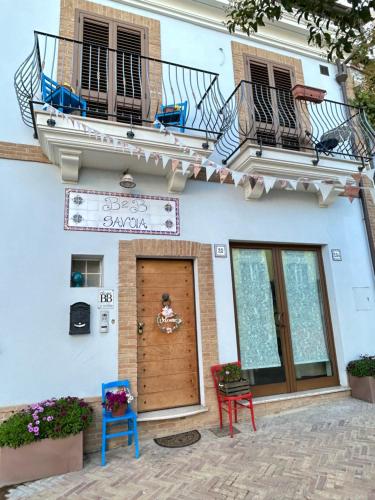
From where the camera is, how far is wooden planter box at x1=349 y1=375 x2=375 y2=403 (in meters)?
4.82

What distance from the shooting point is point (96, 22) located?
16.4ft

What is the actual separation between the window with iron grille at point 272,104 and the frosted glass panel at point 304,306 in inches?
83.7

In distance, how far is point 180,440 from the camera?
3828mm

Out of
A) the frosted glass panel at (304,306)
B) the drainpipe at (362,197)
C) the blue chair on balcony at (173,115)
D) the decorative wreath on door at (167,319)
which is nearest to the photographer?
the decorative wreath on door at (167,319)

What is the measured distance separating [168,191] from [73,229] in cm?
149

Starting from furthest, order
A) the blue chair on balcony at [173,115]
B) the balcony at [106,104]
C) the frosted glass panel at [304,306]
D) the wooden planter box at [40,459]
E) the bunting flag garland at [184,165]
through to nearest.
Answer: the frosted glass panel at [304,306] < the blue chair on balcony at [173,115] < the bunting flag garland at [184,165] < the balcony at [106,104] < the wooden planter box at [40,459]

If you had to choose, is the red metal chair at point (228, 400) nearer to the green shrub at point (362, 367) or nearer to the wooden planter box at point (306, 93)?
the green shrub at point (362, 367)

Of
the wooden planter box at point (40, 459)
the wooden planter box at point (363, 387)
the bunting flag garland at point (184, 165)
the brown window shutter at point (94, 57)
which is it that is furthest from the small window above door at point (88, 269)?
the wooden planter box at point (363, 387)

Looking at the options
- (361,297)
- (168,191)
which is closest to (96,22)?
(168,191)

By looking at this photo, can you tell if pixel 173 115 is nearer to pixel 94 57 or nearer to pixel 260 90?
pixel 94 57

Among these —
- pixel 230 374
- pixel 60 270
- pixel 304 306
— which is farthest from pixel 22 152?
pixel 304 306

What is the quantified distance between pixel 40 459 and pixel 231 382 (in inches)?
91.4

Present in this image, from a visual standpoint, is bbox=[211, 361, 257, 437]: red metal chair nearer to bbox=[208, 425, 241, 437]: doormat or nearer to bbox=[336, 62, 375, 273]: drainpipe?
bbox=[208, 425, 241, 437]: doormat

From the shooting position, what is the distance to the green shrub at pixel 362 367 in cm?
491
